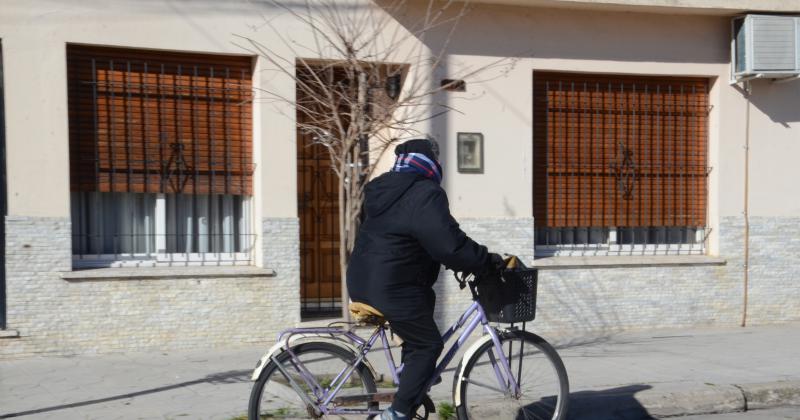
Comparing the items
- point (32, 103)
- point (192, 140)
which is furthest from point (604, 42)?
point (32, 103)

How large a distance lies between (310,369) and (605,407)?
258cm

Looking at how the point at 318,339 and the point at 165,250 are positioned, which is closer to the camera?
the point at 318,339

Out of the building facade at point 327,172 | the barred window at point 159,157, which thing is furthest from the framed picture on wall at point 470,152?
the barred window at point 159,157

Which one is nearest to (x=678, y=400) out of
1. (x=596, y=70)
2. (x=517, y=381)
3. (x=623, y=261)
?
(x=517, y=381)

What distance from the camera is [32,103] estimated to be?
9.08 m

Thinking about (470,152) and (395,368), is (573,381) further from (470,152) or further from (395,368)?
(470,152)

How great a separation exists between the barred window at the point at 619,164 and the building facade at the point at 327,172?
3 cm

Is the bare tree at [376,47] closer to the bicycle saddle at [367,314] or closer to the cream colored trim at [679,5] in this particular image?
the cream colored trim at [679,5]

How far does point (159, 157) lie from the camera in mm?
9844

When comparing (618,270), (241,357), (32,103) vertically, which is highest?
(32,103)

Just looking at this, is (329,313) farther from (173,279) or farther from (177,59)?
(177,59)

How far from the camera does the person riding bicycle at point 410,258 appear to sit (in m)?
5.20

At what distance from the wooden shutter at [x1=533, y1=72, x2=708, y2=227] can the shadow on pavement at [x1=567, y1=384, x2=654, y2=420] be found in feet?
14.3

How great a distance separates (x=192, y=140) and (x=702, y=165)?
6257 mm
